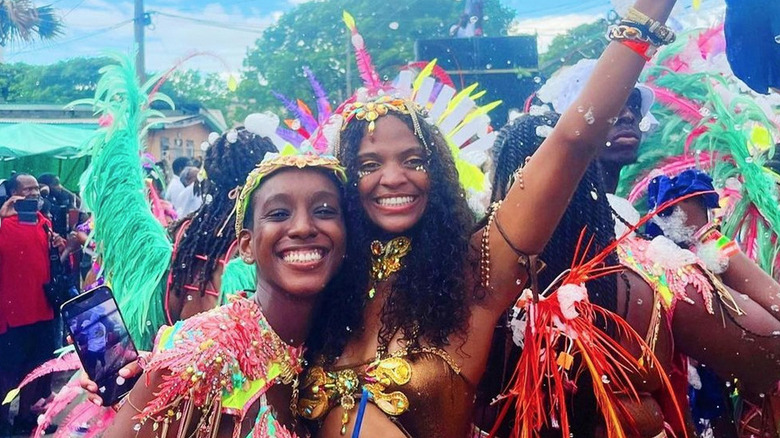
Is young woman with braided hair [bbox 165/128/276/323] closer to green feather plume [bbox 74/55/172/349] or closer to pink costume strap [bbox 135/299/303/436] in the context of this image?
green feather plume [bbox 74/55/172/349]

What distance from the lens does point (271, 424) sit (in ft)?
5.94

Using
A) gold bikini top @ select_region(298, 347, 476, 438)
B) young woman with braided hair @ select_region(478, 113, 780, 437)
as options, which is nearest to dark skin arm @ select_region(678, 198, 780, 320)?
young woman with braided hair @ select_region(478, 113, 780, 437)

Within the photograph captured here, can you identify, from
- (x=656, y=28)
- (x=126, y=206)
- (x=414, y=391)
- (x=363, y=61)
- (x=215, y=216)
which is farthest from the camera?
(x=215, y=216)

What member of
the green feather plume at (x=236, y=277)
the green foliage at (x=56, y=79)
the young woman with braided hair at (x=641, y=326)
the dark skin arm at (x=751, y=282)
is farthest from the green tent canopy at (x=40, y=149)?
the dark skin arm at (x=751, y=282)

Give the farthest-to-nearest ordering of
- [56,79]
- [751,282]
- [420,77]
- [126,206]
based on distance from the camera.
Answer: [56,79]
[126,206]
[420,77]
[751,282]

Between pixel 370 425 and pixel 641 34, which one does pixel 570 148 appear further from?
pixel 370 425

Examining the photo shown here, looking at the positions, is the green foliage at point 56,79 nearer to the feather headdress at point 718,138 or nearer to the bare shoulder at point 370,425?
the feather headdress at point 718,138

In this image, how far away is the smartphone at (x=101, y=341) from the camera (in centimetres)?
185

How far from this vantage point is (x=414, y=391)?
68.7 inches

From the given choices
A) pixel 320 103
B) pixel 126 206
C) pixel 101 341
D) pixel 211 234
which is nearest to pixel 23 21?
pixel 126 206

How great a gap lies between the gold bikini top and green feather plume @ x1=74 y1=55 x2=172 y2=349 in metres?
1.57

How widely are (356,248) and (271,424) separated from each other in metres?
0.48

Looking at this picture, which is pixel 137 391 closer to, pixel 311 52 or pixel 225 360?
pixel 225 360

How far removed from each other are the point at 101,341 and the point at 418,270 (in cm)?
83
